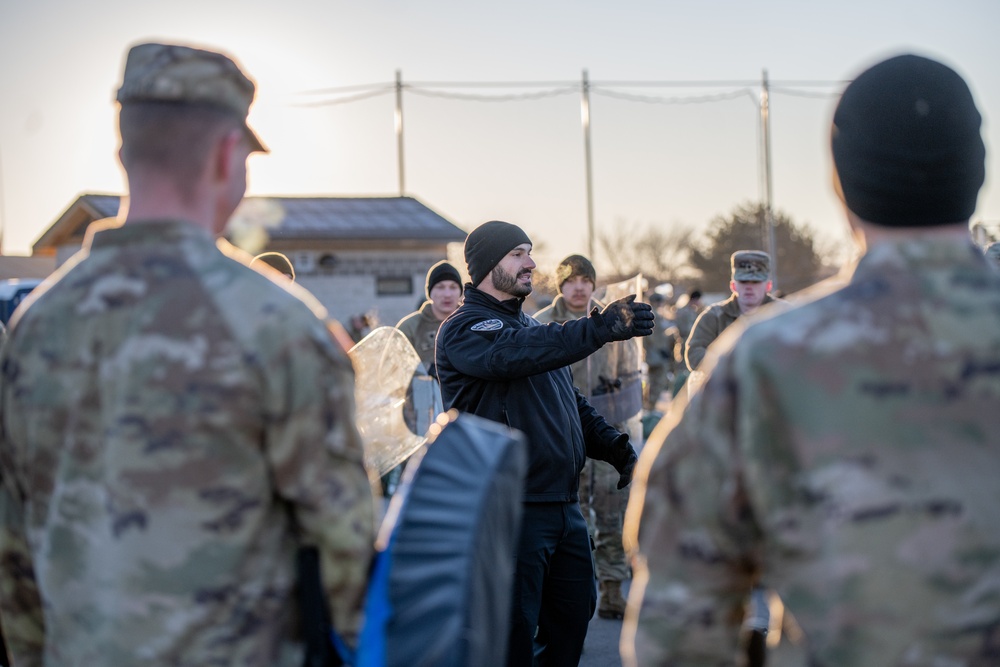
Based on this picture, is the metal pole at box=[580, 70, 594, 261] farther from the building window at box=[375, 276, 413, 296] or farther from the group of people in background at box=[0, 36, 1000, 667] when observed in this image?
the group of people in background at box=[0, 36, 1000, 667]

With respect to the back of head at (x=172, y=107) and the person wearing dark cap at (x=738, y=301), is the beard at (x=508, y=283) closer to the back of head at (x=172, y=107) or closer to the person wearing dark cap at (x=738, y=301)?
the back of head at (x=172, y=107)

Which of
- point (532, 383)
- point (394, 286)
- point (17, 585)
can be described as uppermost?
point (394, 286)

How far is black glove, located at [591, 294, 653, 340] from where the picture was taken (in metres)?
4.34

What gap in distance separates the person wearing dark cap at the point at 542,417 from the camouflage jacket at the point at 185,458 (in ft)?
7.20

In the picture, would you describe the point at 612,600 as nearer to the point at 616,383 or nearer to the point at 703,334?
the point at 616,383

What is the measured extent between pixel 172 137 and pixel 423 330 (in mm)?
6448

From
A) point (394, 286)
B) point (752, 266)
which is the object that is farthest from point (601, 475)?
point (394, 286)

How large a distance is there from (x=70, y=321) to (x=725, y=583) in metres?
1.40

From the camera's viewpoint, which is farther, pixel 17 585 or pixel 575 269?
pixel 575 269

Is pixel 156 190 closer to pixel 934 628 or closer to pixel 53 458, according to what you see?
pixel 53 458

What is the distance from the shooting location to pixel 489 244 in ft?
16.3

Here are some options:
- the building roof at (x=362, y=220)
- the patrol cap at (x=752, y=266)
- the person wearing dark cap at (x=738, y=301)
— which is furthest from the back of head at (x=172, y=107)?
the building roof at (x=362, y=220)

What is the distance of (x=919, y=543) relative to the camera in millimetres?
1913

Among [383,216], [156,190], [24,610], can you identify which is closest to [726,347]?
[156,190]
